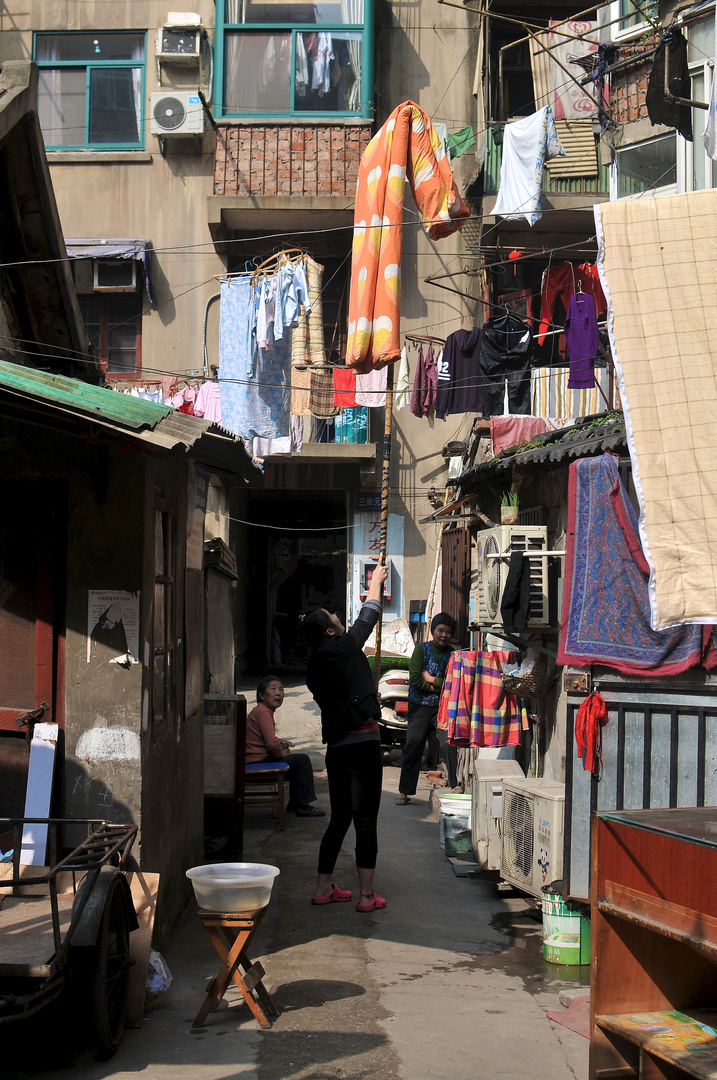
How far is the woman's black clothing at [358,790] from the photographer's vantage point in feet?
21.7

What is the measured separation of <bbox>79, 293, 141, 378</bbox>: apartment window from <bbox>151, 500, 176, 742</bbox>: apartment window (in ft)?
37.9

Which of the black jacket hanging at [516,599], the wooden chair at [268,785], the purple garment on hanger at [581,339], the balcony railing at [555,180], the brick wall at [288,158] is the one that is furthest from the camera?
the brick wall at [288,158]

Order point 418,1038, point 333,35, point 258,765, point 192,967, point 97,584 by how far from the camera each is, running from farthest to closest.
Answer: point 333,35 → point 258,765 → point 192,967 → point 97,584 → point 418,1038

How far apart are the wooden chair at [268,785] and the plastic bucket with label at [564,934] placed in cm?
371

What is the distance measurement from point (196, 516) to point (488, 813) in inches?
129

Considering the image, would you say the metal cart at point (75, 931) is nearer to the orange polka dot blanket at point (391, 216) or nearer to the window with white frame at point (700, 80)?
the orange polka dot blanket at point (391, 216)

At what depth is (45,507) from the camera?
5340mm

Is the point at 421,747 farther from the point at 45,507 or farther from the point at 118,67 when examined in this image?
the point at 118,67

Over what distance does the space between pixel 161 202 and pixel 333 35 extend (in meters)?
4.04

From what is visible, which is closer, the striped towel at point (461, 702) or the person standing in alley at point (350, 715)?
the person standing in alley at point (350, 715)

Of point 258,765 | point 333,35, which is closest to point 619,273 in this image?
point 258,765

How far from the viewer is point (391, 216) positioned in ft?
26.1

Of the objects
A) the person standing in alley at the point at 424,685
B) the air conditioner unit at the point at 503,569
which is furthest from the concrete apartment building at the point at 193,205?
the air conditioner unit at the point at 503,569

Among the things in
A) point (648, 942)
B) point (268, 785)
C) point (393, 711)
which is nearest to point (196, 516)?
point (268, 785)
